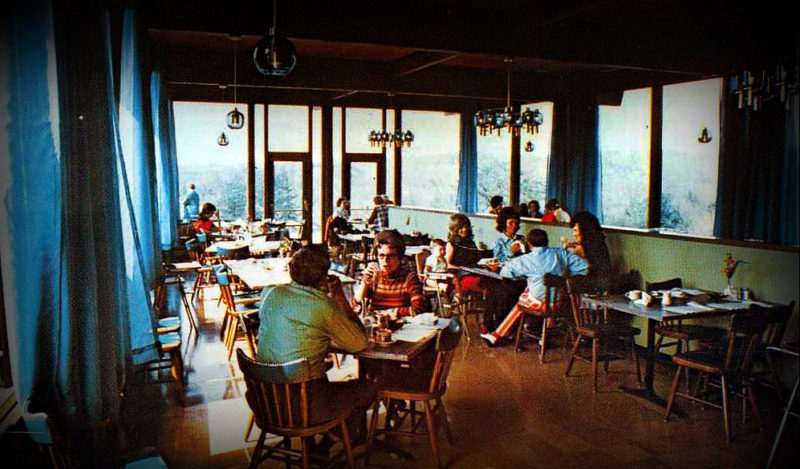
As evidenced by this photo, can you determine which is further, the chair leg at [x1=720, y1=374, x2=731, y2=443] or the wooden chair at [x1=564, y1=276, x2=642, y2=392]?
the wooden chair at [x1=564, y1=276, x2=642, y2=392]

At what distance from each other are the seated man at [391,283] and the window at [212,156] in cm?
959

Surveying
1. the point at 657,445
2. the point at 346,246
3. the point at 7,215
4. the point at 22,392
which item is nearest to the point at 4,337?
the point at 22,392

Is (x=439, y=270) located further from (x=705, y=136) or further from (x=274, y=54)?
(x=705, y=136)

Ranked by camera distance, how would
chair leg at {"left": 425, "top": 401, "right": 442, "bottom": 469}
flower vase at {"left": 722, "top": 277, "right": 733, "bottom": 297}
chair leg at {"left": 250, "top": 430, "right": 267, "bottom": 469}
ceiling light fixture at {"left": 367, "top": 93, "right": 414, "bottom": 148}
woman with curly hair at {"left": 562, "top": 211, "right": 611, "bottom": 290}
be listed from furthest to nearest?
1. ceiling light fixture at {"left": 367, "top": 93, "right": 414, "bottom": 148}
2. woman with curly hair at {"left": 562, "top": 211, "right": 611, "bottom": 290}
3. flower vase at {"left": 722, "top": 277, "right": 733, "bottom": 297}
4. chair leg at {"left": 425, "top": 401, "right": 442, "bottom": 469}
5. chair leg at {"left": 250, "top": 430, "right": 267, "bottom": 469}

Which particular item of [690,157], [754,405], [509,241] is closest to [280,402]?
[754,405]

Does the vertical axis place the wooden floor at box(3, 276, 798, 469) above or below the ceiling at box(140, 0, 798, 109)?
below

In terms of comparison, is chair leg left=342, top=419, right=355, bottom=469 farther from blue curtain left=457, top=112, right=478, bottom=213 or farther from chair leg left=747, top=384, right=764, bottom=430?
blue curtain left=457, top=112, right=478, bottom=213

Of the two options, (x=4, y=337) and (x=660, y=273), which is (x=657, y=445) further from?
(x=4, y=337)

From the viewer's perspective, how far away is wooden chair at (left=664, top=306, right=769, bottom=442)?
4.12 m

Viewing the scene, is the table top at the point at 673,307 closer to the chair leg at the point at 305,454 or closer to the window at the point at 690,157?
the chair leg at the point at 305,454

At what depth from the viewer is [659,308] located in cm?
472

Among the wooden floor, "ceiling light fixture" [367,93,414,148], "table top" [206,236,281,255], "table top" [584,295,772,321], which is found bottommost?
the wooden floor

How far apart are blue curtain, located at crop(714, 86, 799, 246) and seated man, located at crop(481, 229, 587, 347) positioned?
2.30 metres

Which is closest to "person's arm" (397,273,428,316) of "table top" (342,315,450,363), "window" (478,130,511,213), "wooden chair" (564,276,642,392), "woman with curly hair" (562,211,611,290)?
"table top" (342,315,450,363)
